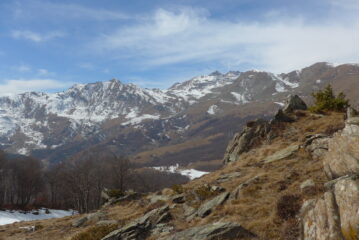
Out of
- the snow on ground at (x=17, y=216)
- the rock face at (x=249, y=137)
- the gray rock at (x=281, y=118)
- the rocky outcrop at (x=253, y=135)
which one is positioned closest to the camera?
the rocky outcrop at (x=253, y=135)

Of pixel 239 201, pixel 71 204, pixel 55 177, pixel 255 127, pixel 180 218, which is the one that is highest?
pixel 255 127

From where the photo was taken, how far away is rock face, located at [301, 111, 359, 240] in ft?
28.8

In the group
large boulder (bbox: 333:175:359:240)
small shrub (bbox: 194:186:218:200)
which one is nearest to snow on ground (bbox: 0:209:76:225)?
small shrub (bbox: 194:186:218:200)

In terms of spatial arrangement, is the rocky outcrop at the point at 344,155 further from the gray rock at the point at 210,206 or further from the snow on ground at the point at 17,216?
the snow on ground at the point at 17,216

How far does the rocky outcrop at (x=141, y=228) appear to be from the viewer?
1717cm

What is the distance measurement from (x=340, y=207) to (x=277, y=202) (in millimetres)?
4636

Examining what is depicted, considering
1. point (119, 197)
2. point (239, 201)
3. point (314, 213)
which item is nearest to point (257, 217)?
point (239, 201)

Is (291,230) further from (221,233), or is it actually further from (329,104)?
(329,104)

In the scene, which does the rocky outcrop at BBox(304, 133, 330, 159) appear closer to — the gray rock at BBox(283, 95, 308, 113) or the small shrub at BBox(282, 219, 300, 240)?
the small shrub at BBox(282, 219, 300, 240)

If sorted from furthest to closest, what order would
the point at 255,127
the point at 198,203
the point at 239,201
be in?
the point at 255,127
the point at 198,203
the point at 239,201

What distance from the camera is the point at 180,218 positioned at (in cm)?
1866

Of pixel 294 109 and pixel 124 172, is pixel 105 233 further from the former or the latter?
pixel 124 172

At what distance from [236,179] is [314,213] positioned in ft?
45.1

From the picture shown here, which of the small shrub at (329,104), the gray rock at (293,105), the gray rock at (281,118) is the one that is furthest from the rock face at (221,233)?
the gray rock at (293,105)
